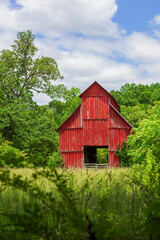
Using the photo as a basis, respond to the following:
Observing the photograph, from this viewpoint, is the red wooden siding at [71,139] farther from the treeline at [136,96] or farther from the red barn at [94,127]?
the treeline at [136,96]

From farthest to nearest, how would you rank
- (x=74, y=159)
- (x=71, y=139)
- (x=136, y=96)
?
(x=136, y=96) → (x=71, y=139) → (x=74, y=159)

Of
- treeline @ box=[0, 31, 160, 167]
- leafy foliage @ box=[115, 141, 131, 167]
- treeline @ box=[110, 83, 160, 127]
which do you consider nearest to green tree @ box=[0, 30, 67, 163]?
treeline @ box=[0, 31, 160, 167]

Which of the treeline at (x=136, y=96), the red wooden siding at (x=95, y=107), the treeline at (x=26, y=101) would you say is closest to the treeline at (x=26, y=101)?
the treeline at (x=26, y=101)

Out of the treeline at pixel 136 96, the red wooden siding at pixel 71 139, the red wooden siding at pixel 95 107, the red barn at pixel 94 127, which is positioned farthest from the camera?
the treeline at pixel 136 96

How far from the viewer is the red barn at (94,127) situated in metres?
25.6

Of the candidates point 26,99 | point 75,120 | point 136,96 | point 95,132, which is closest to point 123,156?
point 95,132

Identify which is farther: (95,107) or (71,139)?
(71,139)

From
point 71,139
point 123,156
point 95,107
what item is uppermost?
point 95,107

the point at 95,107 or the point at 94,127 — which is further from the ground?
the point at 95,107

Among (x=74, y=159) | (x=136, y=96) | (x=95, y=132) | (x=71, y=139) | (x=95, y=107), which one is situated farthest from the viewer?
(x=136, y=96)

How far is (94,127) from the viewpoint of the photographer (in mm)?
25797

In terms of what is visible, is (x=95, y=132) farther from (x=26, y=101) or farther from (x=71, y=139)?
(x=26, y=101)

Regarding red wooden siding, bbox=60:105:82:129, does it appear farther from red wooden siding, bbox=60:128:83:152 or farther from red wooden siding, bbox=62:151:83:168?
red wooden siding, bbox=62:151:83:168

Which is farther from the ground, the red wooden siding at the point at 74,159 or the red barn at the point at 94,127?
the red barn at the point at 94,127
